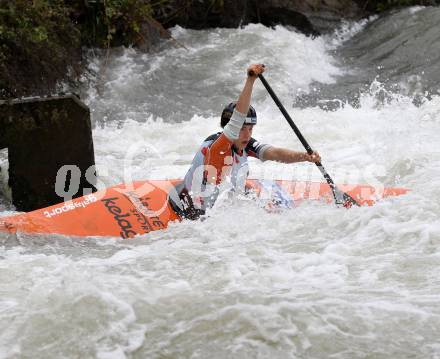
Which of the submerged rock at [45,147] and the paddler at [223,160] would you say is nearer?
the paddler at [223,160]

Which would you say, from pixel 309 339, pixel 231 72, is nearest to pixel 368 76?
pixel 231 72

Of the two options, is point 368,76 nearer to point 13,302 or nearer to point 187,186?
point 187,186

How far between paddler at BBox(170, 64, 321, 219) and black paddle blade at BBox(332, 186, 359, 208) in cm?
37

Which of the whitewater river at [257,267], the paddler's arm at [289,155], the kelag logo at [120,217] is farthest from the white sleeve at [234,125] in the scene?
the kelag logo at [120,217]

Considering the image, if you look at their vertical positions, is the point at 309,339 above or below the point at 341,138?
below

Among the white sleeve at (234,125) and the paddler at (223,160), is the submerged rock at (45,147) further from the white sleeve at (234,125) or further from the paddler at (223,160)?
the white sleeve at (234,125)

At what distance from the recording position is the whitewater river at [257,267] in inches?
129

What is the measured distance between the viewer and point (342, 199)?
5605 mm

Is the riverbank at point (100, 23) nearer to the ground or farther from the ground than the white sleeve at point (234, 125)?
farther from the ground

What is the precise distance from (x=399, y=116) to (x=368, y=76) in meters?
2.20

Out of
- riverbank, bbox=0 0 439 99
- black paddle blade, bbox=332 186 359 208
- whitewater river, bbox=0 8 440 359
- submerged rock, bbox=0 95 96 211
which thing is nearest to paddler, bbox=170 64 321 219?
whitewater river, bbox=0 8 440 359

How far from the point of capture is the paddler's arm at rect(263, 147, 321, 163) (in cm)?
532

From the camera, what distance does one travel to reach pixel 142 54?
11.1 meters

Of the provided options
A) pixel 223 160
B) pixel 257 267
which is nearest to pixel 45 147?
pixel 223 160
